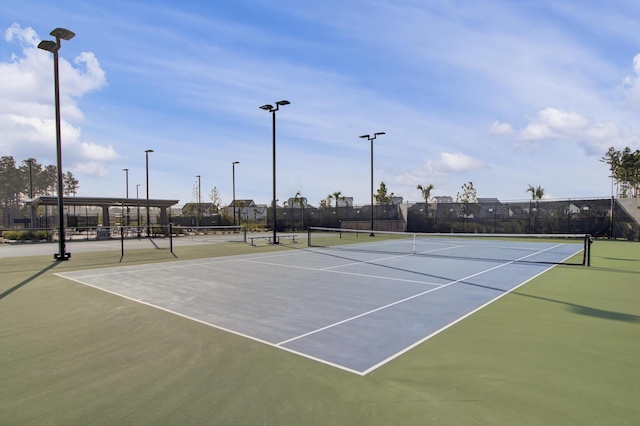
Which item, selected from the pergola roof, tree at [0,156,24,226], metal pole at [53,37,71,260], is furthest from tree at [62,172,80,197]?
metal pole at [53,37,71,260]

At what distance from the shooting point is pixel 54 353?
15.1 feet

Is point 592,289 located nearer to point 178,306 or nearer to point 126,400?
point 178,306

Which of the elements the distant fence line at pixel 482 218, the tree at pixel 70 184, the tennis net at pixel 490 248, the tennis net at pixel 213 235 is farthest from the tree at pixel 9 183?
the tennis net at pixel 490 248

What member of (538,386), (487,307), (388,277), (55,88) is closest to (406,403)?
(538,386)

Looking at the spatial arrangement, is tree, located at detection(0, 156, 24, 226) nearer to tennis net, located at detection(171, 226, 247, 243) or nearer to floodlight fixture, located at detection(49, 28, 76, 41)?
tennis net, located at detection(171, 226, 247, 243)

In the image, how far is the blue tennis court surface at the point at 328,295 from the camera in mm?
5012

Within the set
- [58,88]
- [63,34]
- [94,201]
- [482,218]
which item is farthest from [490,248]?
[94,201]

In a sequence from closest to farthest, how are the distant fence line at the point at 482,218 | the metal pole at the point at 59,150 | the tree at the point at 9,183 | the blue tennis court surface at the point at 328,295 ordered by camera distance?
the blue tennis court surface at the point at 328,295
the metal pole at the point at 59,150
the distant fence line at the point at 482,218
the tree at the point at 9,183

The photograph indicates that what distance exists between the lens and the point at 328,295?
7.82 m

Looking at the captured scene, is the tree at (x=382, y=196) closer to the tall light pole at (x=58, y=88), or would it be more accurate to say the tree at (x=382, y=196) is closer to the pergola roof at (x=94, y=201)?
the pergola roof at (x=94, y=201)

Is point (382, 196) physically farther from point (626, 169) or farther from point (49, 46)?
point (49, 46)

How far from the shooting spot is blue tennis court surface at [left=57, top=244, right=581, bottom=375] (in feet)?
16.4

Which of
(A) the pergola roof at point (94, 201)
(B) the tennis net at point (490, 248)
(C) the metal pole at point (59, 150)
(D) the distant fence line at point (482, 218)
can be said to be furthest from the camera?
(A) the pergola roof at point (94, 201)

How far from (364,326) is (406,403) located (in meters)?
2.30
